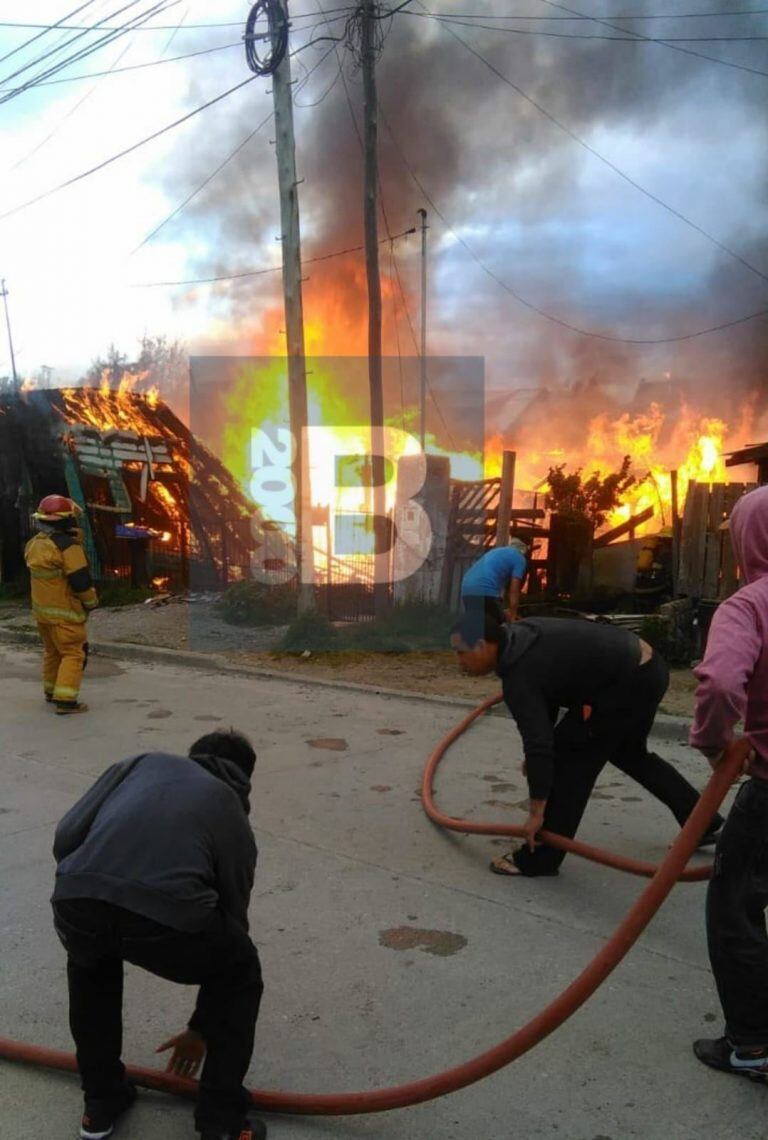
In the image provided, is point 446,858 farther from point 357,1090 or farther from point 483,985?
point 357,1090

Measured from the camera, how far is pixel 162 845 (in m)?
1.99

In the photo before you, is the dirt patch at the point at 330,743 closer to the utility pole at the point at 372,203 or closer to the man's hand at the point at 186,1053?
the man's hand at the point at 186,1053

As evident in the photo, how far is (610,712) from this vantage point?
374 cm

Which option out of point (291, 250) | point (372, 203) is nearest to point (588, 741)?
point (291, 250)

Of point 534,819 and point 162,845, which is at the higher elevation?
point 162,845

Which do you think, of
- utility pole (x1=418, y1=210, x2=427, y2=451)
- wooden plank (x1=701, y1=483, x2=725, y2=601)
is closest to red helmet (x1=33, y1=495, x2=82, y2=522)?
wooden plank (x1=701, y1=483, x2=725, y2=601)

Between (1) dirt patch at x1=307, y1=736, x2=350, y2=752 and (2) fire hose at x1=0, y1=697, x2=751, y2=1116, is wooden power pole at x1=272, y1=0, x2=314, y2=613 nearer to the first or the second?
(1) dirt patch at x1=307, y1=736, x2=350, y2=752

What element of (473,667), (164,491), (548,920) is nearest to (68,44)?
(164,491)

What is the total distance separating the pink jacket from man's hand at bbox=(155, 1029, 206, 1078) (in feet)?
4.83

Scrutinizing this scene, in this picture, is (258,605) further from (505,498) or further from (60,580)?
(60,580)

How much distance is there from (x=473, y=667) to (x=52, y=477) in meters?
16.8

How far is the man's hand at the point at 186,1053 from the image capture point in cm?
223

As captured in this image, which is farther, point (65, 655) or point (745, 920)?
point (65, 655)

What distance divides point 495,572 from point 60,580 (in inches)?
148
